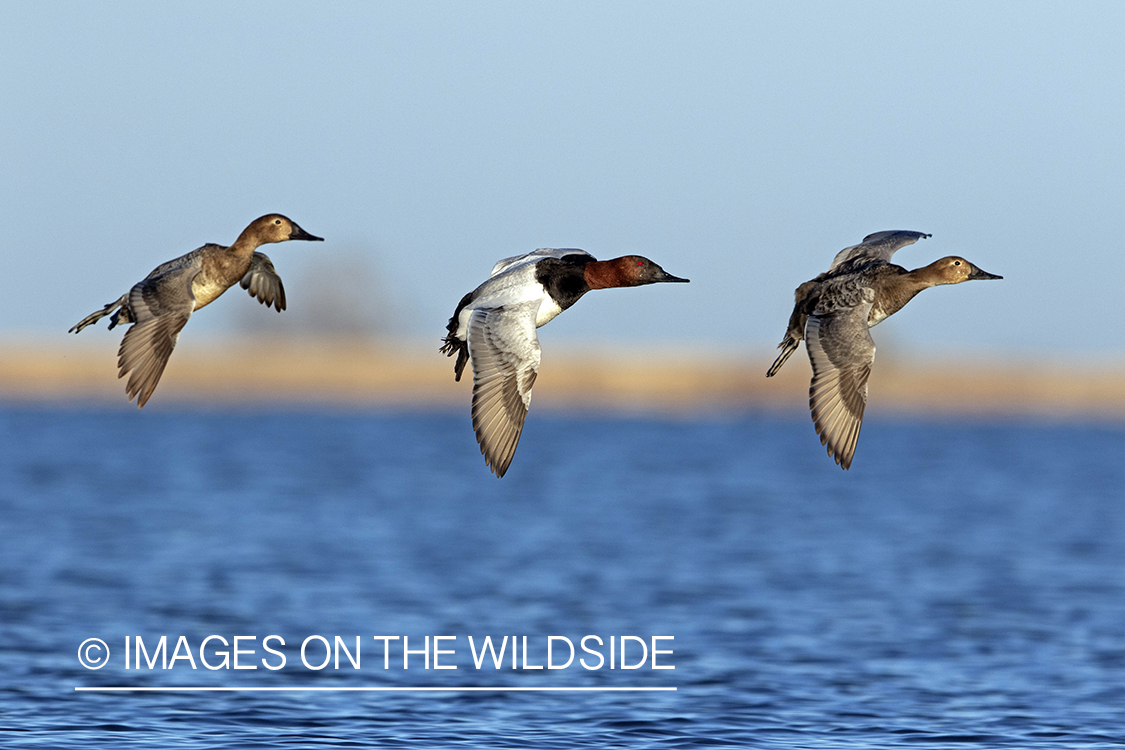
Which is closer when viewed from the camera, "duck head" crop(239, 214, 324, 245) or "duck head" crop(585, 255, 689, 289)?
"duck head" crop(239, 214, 324, 245)

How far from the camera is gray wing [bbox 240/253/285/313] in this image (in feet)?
21.7

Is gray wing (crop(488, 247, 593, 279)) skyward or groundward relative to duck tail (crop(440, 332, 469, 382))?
skyward

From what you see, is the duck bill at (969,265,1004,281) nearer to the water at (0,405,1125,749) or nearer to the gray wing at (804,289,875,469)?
the gray wing at (804,289,875,469)

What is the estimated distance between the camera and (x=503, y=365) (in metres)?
6.52

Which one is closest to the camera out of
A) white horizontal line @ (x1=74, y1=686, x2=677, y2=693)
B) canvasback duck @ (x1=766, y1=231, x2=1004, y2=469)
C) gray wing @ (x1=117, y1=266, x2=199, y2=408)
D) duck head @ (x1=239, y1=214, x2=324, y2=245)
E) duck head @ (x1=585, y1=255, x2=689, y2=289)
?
gray wing @ (x1=117, y1=266, x2=199, y2=408)

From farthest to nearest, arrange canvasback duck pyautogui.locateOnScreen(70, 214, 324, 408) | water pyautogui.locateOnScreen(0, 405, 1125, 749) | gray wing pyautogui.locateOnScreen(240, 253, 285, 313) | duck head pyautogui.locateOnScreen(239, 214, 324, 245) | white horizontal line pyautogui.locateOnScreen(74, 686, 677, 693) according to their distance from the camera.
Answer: white horizontal line pyautogui.locateOnScreen(74, 686, 677, 693), water pyautogui.locateOnScreen(0, 405, 1125, 749), gray wing pyautogui.locateOnScreen(240, 253, 285, 313), duck head pyautogui.locateOnScreen(239, 214, 324, 245), canvasback duck pyautogui.locateOnScreen(70, 214, 324, 408)

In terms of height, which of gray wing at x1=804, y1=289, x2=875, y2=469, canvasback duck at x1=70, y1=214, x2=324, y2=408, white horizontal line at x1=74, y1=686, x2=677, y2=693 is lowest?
white horizontal line at x1=74, y1=686, x2=677, y2=693

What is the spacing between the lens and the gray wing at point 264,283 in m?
6.62

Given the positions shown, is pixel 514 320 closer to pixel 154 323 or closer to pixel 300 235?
pixel 300 235

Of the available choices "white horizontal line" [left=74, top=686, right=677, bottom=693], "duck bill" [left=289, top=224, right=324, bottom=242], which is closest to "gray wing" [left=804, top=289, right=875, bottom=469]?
"duck bill" [left=289, top=224, right=324, bottom=242]

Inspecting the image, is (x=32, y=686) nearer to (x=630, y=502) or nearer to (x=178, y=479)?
(x=630, y=502)

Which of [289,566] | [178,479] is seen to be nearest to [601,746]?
[289,566]

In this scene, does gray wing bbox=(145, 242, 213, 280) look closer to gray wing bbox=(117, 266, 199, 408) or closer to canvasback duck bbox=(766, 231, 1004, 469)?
gray wing bbox=(117, 266, 199, 408)

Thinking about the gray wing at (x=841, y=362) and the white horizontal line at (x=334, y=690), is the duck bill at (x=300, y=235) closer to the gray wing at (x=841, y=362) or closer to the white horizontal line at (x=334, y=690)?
the gray wing at (x=841, y=362)
